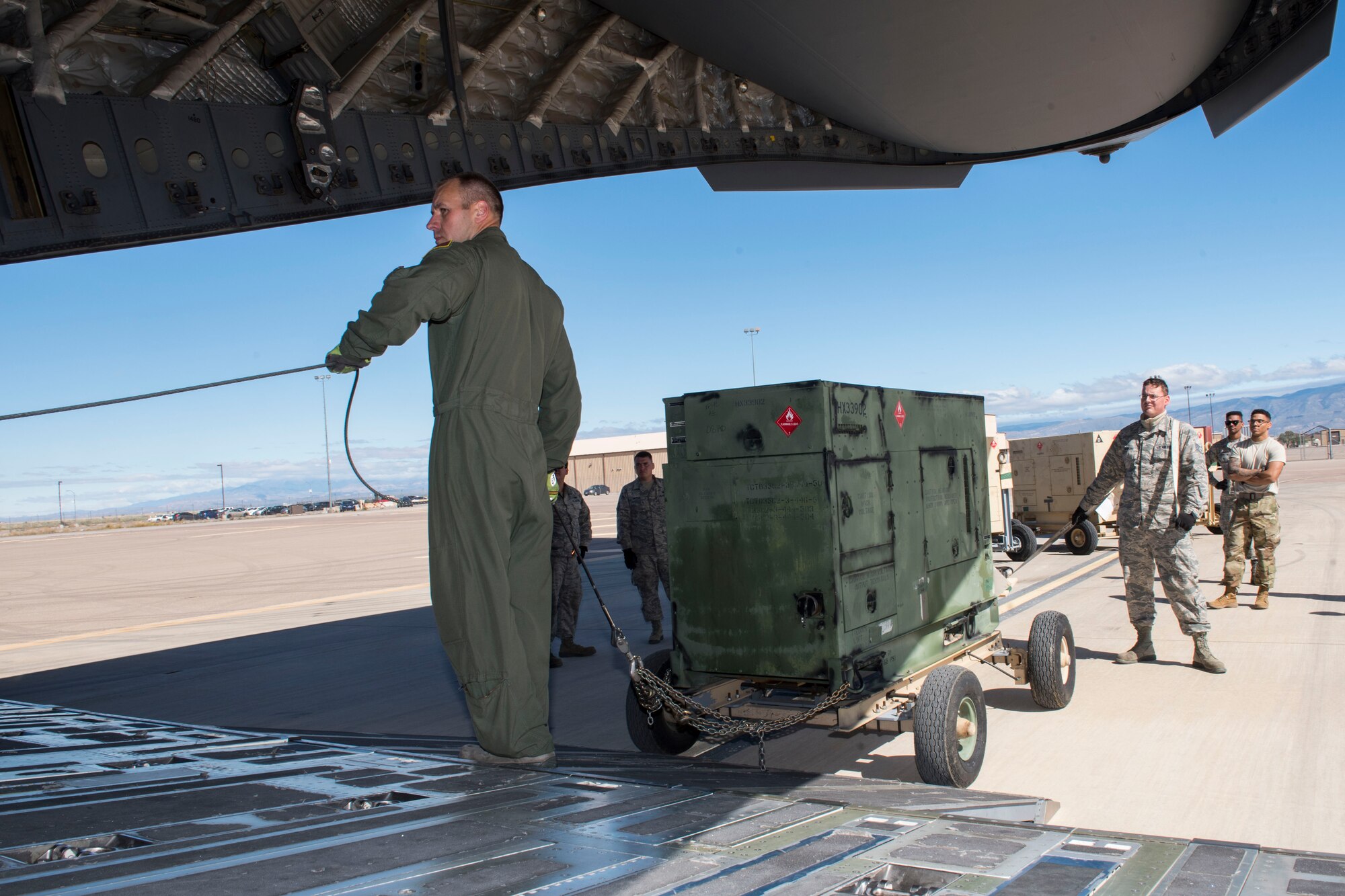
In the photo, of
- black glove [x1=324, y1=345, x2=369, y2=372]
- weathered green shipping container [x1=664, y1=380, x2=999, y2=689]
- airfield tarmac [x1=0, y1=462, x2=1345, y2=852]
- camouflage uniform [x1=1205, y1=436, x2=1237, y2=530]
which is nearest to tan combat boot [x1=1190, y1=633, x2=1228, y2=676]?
airfield tarmac [x1=0, y1=462, x2=1345, y2=852]

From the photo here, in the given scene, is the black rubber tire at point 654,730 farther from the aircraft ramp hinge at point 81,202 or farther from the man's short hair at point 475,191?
the aircraft ramp hinge at point 81,202

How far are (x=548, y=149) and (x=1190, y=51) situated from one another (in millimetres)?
5602

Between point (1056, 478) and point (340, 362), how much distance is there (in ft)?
54.1

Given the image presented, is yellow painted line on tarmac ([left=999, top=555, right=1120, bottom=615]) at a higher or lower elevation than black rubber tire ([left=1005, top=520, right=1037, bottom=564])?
lower

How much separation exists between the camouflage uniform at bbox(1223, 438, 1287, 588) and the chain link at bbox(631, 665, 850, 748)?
7.52m

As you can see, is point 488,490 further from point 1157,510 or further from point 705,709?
point 1157,510

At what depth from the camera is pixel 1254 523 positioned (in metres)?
9.88

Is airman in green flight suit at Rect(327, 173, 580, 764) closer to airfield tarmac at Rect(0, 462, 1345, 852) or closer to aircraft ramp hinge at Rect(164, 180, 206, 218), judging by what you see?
airfield tarmac at Rect(0, 462, 1345, 852)

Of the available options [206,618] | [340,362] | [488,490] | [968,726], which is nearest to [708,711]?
[968,726]

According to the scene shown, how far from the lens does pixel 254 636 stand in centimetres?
1155

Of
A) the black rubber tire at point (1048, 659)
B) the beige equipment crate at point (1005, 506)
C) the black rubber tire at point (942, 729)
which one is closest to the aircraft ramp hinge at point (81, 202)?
the black rubber tire at point (942, 729)

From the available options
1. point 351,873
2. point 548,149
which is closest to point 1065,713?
point 351,873

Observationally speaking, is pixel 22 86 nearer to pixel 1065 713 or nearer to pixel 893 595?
pixel 893 595

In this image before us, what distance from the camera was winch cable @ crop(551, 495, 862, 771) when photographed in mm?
4480
